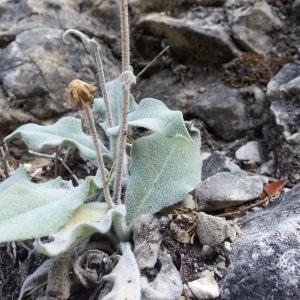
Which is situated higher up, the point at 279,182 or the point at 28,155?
the point at 279,182

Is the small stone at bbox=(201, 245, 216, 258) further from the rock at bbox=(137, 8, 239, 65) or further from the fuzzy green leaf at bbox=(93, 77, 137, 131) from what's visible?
the rock at bbox=(137, 8, 239, 65)

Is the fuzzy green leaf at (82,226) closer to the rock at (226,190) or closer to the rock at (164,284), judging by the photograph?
the rock at (164,284)

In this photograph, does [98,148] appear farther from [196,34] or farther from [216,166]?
[196,34]

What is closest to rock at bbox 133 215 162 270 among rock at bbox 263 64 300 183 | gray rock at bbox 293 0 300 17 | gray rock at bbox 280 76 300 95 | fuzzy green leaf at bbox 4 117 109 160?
fuzzy green leaf at bbox 4 117 109 160

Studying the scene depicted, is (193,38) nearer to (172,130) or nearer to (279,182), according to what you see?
(279,182)

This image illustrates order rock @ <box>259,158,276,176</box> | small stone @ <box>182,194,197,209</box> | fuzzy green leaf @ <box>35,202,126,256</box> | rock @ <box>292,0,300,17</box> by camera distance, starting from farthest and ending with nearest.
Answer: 1. rock @ <box>292,0,300,17</box>
2. rock @ <box>259,158,276,176</box>
3. small stone @ <box>182,194,197,209</box>
4. fuzzy green leaf @ <box>35,202,126,256</box>

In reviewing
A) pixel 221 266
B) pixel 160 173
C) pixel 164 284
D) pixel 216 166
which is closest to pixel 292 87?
pixel 216 166

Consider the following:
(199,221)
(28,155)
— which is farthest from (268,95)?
(28,155)

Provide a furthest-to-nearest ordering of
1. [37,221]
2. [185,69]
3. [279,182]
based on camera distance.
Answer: [185,69]
[279,182]
[37,221]
